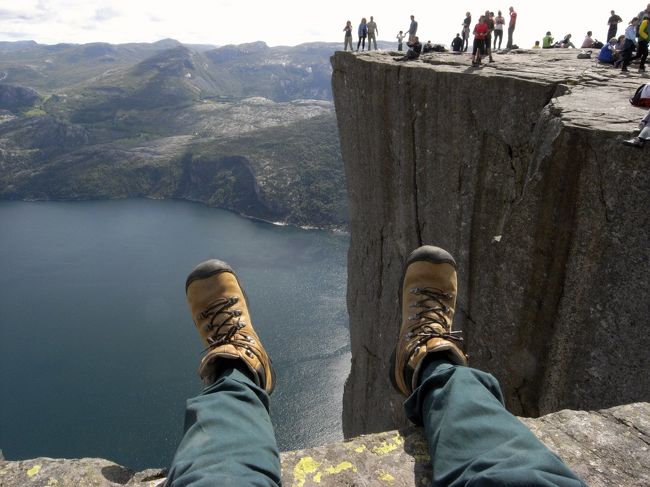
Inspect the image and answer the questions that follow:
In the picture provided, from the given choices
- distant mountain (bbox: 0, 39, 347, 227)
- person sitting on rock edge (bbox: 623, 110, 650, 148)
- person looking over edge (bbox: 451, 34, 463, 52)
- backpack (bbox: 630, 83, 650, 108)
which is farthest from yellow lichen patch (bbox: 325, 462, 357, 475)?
distant mountain (bbox: 0, 39, 347, 227)

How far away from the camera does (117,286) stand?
198 feet

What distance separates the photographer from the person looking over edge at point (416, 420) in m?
2.02

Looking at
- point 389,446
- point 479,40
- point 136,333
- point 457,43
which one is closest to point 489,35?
point 479,40

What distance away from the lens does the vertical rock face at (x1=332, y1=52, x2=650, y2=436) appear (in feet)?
14.6

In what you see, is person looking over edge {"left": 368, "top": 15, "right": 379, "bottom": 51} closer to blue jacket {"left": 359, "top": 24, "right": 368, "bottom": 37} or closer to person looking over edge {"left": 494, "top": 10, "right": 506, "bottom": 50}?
blue jacket {"left": 359, "top": 24, "right": 368, "bottom": 37}

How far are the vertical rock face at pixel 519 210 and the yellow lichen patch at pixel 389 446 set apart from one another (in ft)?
8.80

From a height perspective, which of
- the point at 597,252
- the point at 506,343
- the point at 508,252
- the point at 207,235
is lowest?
the point at 207,235

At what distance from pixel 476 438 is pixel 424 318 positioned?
69.8 inches

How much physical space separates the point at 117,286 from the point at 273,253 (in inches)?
907

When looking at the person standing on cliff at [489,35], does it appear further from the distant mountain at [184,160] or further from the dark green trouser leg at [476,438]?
the distant mountain at [184,160]

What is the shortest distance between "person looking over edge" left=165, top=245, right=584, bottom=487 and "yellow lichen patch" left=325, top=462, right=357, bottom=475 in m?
0.42

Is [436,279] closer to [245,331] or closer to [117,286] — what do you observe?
[245,331]

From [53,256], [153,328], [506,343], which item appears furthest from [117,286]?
[506,343]

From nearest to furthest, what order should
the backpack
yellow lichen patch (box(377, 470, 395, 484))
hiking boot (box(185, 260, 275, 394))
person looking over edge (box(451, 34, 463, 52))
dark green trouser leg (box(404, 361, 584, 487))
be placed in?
dark green trouser leg (box(404, 361, 584, 487)) → yellow lichen patch (box(377, 470, 395, 484)) → hiking boot (box(185, 260, 275, 394)) → the backpack → person looking over edge (box(451, 34, 463, 52))
